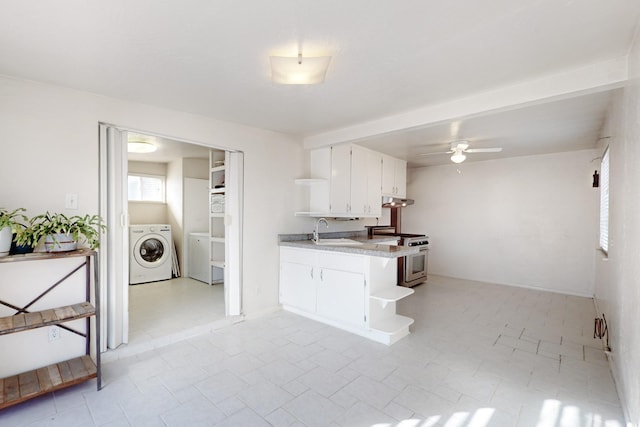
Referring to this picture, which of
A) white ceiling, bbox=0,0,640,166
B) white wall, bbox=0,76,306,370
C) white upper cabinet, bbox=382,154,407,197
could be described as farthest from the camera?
white upper cabinet, bbox=382,154,407,197

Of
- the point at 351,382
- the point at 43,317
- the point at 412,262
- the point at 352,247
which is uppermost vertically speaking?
the point at 352,247

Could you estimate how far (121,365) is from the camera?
2.49m

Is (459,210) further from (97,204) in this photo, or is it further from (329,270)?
(97,204)

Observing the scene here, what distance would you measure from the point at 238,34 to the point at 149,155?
431 cm

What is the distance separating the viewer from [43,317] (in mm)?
2072

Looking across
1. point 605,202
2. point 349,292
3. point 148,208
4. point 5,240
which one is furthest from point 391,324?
point 148,208

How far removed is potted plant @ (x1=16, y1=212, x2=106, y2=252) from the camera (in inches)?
80.7

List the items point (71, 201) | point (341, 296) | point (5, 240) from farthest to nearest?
point (341, 296)
point (71, 201)
point (5, 240)

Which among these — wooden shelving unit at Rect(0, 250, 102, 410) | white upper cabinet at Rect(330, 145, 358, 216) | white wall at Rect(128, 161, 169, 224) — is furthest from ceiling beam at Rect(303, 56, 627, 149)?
white wall at Rect(128, 161, 169, 224)

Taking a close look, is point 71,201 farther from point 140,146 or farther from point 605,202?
point 605,202

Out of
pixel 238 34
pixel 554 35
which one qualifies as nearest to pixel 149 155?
pixel 238 34

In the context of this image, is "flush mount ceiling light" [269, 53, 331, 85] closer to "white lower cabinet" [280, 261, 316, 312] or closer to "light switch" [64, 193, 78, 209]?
"light switch" [64, 193, 78, 209]

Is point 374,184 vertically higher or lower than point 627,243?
higher

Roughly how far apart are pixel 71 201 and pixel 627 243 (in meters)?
3.97
